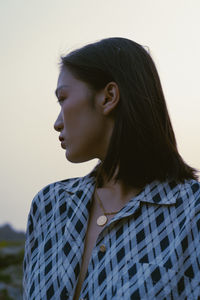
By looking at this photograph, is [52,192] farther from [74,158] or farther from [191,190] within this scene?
[191,190]

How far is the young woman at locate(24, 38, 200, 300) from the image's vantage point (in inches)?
79.7

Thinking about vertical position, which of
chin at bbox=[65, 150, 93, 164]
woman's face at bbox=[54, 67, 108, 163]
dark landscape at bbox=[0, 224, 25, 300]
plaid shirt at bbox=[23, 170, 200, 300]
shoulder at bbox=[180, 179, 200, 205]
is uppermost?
woman's face at bbox=[54, 67, 108, 163]

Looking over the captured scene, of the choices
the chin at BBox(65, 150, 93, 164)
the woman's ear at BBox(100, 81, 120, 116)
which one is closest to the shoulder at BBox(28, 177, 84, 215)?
the chin at BBox(65, 150, 93, 164)

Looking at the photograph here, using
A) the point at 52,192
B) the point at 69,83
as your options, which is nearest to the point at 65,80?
the point at 69,83

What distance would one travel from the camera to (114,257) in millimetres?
2084

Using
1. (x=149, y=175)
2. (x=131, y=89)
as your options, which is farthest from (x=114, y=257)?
(x=131, y=89)

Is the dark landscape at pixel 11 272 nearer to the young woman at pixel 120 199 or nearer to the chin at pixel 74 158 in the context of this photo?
the young woman at pixel 120 199

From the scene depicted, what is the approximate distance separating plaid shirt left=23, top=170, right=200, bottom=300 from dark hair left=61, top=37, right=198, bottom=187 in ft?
0.28

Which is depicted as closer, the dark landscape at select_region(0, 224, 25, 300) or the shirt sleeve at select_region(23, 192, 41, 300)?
the shirt sleeve at select_region(23, 192, 41, 300)

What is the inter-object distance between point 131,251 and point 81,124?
1.95 ft

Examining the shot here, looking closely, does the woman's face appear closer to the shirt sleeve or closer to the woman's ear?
the woman's ear

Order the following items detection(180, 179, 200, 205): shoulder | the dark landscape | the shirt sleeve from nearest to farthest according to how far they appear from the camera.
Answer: detection(180, 179, 200, 205): shoulder → the shirt sleeve → the dark landscape

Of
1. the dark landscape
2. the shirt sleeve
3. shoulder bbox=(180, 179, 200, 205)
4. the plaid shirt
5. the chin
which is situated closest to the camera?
the plaid shirt

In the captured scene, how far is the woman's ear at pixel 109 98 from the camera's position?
2213 millimetres
